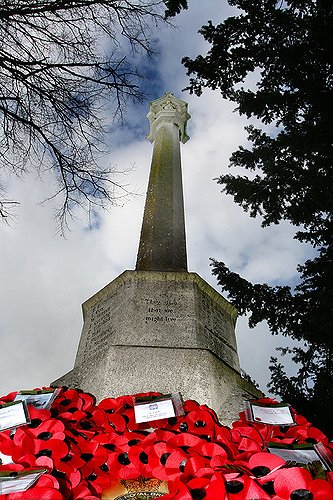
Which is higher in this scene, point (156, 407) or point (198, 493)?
point (156, 407)

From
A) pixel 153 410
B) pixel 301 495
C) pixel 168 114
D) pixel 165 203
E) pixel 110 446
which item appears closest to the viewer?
pixel 301 495

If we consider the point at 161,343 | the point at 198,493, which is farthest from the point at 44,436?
the point at 161,343

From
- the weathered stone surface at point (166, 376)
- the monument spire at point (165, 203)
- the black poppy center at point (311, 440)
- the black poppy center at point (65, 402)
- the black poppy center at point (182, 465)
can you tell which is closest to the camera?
the black poppy center at point (182, 465)

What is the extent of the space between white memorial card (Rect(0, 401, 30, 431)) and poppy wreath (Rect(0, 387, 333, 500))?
32mm

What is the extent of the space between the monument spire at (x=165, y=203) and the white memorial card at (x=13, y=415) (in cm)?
255

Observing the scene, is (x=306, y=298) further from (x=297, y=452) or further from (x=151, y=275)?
(x=297, y=452)

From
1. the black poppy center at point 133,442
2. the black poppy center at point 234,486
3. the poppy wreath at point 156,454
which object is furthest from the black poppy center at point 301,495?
the black poppy center at point 133,442

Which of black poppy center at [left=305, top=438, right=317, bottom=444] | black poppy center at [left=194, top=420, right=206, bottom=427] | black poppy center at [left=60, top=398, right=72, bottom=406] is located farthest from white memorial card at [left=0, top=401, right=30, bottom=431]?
black poppy center at [left=305, top=438, right=317, bottom=444]

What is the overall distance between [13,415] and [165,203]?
3.72m

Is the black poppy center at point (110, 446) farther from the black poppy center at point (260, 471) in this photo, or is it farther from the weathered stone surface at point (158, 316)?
the weathered stone surface at point (158, 316)

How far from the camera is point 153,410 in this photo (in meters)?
2.04

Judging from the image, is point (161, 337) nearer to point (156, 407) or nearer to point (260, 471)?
point (156, 407)

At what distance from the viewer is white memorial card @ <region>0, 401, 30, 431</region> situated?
1819 mm

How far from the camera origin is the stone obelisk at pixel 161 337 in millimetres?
2891
